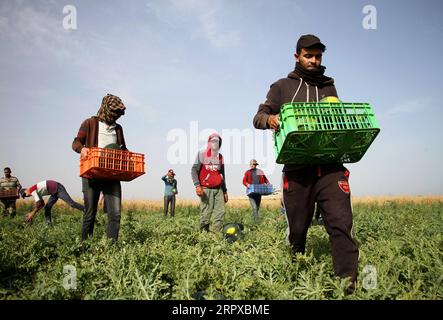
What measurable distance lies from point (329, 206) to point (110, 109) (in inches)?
132

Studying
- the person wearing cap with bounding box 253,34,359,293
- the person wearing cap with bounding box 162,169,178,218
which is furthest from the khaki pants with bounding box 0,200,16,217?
the person wearing cap with bounding box 253,34,359,293

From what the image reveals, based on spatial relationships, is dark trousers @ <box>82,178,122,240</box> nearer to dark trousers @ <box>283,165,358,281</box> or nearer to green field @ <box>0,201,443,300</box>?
green field @ <box>0,201,443,300</box>

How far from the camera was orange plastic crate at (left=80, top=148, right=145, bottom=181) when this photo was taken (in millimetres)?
4164

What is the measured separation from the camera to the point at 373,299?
2506 millimetres

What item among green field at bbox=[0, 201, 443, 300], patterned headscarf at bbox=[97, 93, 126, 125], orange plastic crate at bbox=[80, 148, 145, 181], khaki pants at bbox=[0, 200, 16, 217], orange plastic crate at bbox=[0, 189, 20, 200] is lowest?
green field at bbox=[0, 201, 443, 300]

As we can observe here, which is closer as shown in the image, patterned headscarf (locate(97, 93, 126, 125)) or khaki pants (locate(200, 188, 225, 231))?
patterned headscarf (locate(97, 93, 126, 125))

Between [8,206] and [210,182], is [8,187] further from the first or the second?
[210,182]

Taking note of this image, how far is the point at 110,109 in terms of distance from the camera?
470 cm

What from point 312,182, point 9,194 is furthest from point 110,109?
point 9,194

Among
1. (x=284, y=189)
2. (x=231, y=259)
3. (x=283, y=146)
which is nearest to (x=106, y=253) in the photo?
(x=231, y=259)

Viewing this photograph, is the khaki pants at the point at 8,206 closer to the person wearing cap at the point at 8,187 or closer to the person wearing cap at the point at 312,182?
the person wearing cap at the point at 8,187
